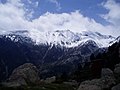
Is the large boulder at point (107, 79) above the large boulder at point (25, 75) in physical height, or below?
below

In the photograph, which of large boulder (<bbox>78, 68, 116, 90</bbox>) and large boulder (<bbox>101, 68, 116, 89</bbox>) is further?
large boulder (<bbox>101, 68, 116, 89</bbox>)

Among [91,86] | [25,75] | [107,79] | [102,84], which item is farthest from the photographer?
[25,75]

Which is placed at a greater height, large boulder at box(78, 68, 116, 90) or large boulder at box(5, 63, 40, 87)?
large boulder at box(5, 63, 40, 87)

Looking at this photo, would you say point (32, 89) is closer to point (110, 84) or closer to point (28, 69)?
point (110, 84)

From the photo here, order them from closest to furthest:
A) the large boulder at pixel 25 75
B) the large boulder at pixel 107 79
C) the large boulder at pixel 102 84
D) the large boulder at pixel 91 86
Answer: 1. the large boulder at pixel 91 86
2. the large boulder at pixel 102 84
3. the large boulder at pixel 107 79
4. the large boulder at pixel 25 75

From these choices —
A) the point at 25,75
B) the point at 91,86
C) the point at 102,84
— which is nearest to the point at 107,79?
the point at 102,84

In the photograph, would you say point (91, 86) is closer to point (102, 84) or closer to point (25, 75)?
point (102, 84)

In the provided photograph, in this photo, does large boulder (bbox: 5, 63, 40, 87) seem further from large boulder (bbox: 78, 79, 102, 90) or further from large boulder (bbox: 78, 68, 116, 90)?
large boulder (bbox: 78, 68, 116, 90)

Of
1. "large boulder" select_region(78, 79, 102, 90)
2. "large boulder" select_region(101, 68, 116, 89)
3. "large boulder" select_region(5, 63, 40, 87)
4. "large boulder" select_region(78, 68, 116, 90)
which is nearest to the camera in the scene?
"large boulder" select_region(78, 79, 102, 90)

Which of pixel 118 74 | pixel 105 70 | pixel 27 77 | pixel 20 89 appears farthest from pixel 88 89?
→ pixel 27 77

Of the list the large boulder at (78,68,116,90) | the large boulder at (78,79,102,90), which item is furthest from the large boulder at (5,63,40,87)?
the large boulder at (78,68,116,90)

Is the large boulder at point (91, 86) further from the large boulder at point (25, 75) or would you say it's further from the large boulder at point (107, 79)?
the large boulder at point (25, 75)

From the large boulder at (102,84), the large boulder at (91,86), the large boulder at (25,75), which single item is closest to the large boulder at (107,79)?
the large boulder at (102,84)

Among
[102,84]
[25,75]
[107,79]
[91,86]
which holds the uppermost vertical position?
[25,75]
